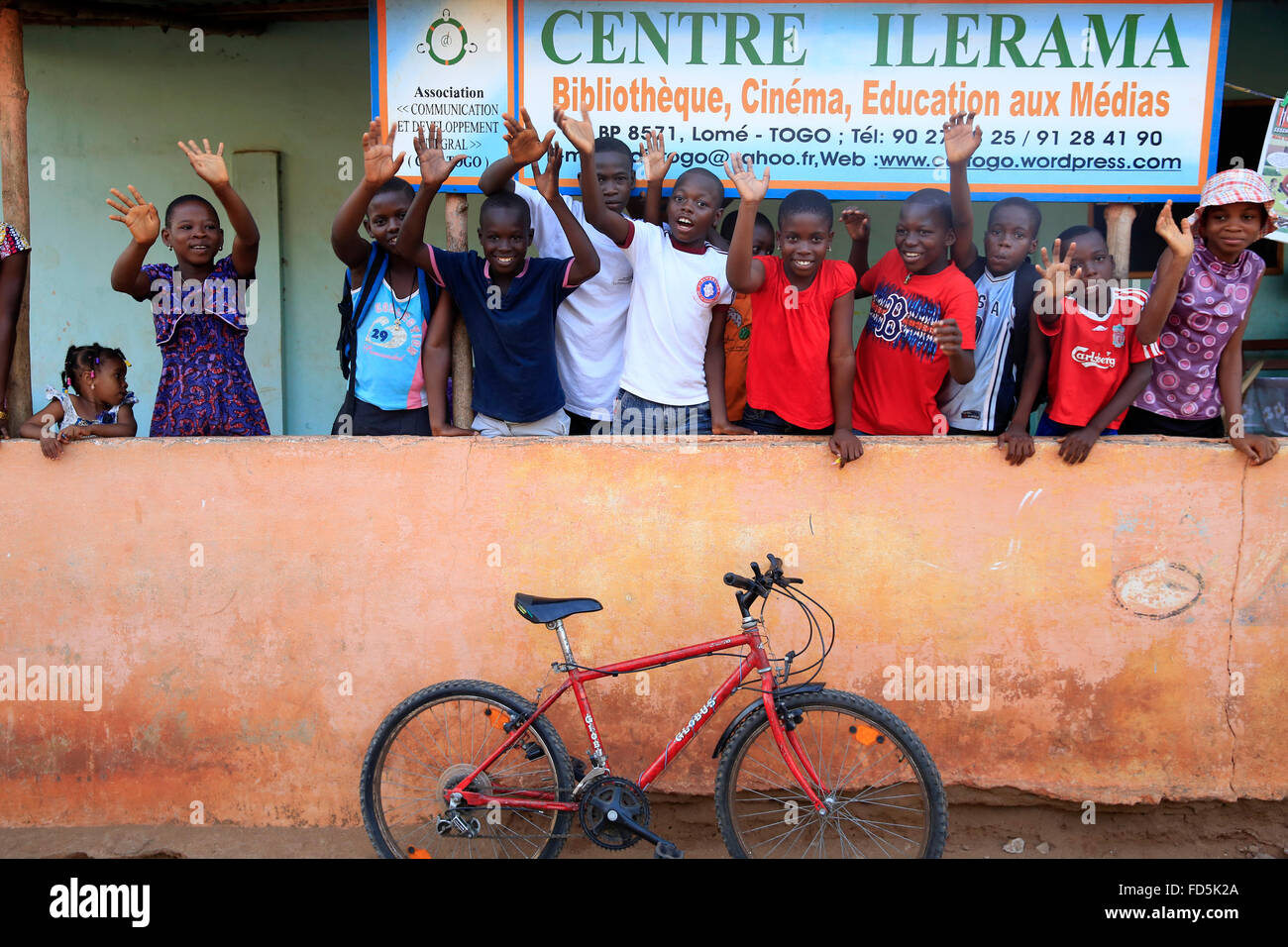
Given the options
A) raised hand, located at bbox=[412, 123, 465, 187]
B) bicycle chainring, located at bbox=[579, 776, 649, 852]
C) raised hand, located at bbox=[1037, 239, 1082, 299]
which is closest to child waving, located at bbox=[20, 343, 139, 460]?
raised hand, located at bbox=[412, 123, 465, 187]

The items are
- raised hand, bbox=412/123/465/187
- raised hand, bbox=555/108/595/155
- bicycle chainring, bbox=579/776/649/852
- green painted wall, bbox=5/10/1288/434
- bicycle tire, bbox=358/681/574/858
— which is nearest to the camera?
bicycle chainring, bbox=579/776/649/852

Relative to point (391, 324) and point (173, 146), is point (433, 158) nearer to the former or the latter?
point (391, 324)

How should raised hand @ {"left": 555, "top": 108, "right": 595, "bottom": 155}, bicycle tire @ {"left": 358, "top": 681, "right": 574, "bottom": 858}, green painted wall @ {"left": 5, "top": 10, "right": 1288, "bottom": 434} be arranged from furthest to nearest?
1. green painted wall @ {"left": 5, "top": 10, "right": 1288, "bottom": 434}
2. raised hand @ {"left": 555, "top": 108, "right": 595, "bottom": 155}
3. bicycle tire @ {"left": 358, "top": 681, "right": 574, "bottom": 858}

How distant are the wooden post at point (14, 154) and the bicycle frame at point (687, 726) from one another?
2506mm

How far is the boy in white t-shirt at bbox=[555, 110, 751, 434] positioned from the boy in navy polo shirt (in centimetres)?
25

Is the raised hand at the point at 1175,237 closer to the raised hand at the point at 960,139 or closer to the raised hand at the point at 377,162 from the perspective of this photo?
the raised hand at the point at 960,139

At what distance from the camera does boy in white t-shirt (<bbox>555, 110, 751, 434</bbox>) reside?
3.88 metres

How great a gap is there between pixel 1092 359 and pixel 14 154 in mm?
4412

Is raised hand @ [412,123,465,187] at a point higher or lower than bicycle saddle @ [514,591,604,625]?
higher

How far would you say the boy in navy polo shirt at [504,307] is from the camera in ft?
12.7

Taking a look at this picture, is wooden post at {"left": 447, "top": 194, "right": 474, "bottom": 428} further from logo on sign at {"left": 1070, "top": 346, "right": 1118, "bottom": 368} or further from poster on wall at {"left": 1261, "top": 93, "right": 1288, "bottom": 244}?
poster on wall at {"left": 1261, "top": 93, "right": 1288, "bottom": 244}

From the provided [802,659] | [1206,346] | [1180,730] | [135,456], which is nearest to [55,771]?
[135,456]

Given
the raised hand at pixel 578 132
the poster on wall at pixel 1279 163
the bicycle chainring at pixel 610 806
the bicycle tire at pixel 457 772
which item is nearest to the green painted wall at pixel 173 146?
the poster on wall at pixel 1279 163

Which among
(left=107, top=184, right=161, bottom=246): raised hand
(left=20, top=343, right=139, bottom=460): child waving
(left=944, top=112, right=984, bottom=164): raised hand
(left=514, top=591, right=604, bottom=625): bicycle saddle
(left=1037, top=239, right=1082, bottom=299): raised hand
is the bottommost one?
(left=514, top=591, right=604, bottom=625): bicycle saddle
